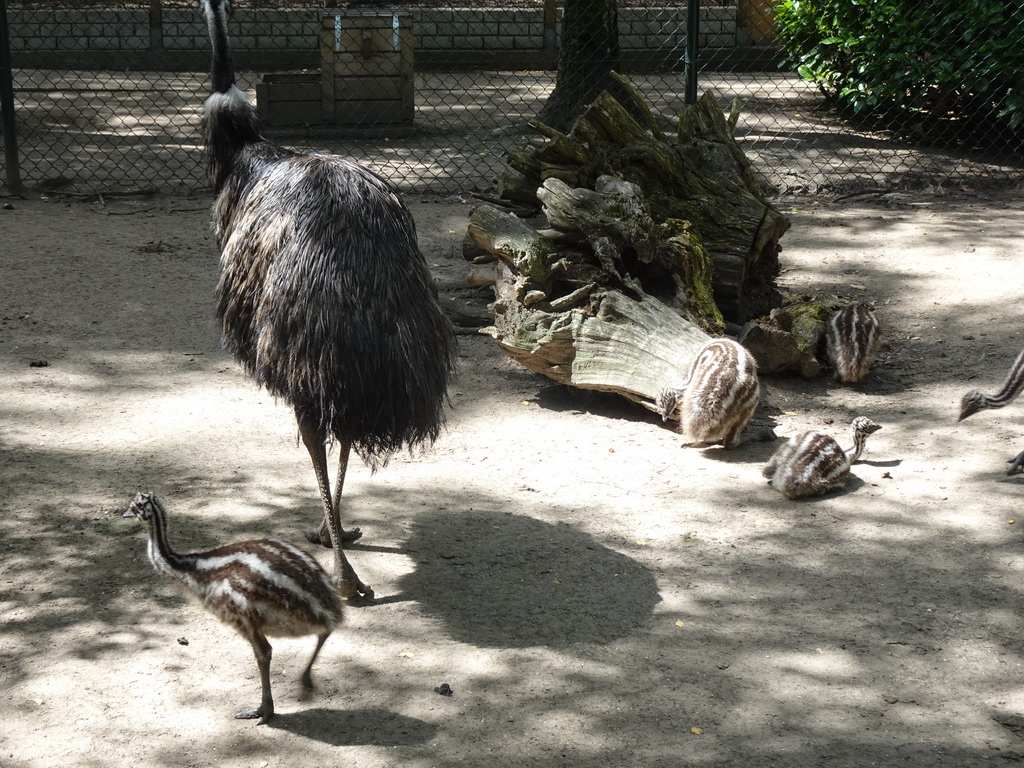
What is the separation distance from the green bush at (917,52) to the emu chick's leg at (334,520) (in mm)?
8553

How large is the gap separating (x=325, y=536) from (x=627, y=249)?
9.78 feet

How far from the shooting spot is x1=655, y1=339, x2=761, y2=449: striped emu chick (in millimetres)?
5652

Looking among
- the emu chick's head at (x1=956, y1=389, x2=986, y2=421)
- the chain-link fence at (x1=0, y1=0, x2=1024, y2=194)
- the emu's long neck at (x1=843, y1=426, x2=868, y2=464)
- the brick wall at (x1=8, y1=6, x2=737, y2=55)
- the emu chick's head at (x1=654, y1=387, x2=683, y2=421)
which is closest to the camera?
the emu's long neck at (x1=843, y1=426, x2=868, y2=464)

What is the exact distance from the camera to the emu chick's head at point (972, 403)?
5.75 meters

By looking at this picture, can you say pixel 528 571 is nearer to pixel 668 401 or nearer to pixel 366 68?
pixel 668 401

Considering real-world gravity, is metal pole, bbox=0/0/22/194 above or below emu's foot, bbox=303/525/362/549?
above

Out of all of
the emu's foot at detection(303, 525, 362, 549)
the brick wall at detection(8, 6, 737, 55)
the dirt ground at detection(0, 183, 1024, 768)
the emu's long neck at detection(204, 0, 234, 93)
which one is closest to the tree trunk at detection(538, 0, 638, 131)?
the brick wall at detection(8, 6, 737, 55)

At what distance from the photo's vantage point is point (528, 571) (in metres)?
4.69

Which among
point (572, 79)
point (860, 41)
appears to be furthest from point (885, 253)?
point (572, 79)

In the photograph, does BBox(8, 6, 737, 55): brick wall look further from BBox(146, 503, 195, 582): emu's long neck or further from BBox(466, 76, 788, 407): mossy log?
BBox(146, 503, 195, 582): emu's long neck

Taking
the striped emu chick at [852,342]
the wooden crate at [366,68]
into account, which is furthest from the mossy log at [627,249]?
the wooden crate at [366,68]

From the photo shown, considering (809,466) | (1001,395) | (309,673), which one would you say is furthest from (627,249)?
(309,673)

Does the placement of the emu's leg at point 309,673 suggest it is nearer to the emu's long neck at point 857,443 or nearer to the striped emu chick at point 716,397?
the striped emu chick at point 716,397

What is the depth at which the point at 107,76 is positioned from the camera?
14.6 metres
